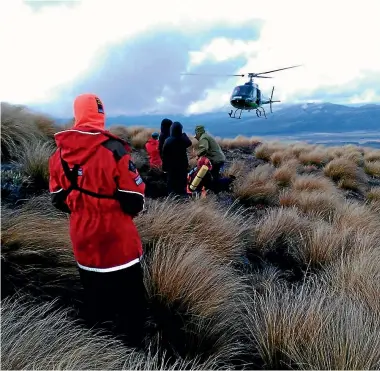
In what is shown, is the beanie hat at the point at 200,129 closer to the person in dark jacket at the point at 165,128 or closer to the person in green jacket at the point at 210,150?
the person in green jacket at the point at 210,150

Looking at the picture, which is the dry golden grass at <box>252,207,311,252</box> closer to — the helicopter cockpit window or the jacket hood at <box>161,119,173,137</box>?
the jacket hood at <box>161,119,173,137</box>

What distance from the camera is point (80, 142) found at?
283 cm

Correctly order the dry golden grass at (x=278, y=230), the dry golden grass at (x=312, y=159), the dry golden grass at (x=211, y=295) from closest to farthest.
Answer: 1. the dry golden grass at (x=211, y=295)
2. the dry golden grass at (x=278, y=230)
3. the dry golden grass at (x=312, y=159)

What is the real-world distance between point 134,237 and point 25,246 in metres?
1.25

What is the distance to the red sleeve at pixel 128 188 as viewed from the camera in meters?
2.84

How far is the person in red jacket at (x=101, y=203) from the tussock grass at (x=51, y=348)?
34 cm

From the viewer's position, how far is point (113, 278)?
3010mm

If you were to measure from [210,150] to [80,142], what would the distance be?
6.54 m

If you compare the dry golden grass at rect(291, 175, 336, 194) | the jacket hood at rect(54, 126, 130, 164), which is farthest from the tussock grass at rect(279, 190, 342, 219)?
the jacket hood at rect(54, 126, 130, 164)

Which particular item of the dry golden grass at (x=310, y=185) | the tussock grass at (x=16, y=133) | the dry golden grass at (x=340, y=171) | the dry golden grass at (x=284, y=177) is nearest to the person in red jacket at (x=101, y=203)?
the tussock grass at (x=16, y=133)

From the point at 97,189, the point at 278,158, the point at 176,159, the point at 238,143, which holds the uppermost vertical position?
the point at 97,189

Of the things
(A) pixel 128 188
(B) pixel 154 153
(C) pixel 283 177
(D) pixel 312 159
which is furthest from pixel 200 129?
(D) pixel 312 159

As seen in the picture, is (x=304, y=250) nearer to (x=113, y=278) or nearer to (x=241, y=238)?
(x=241, y=238)

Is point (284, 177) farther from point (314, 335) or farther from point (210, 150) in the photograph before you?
point (314, 335)
